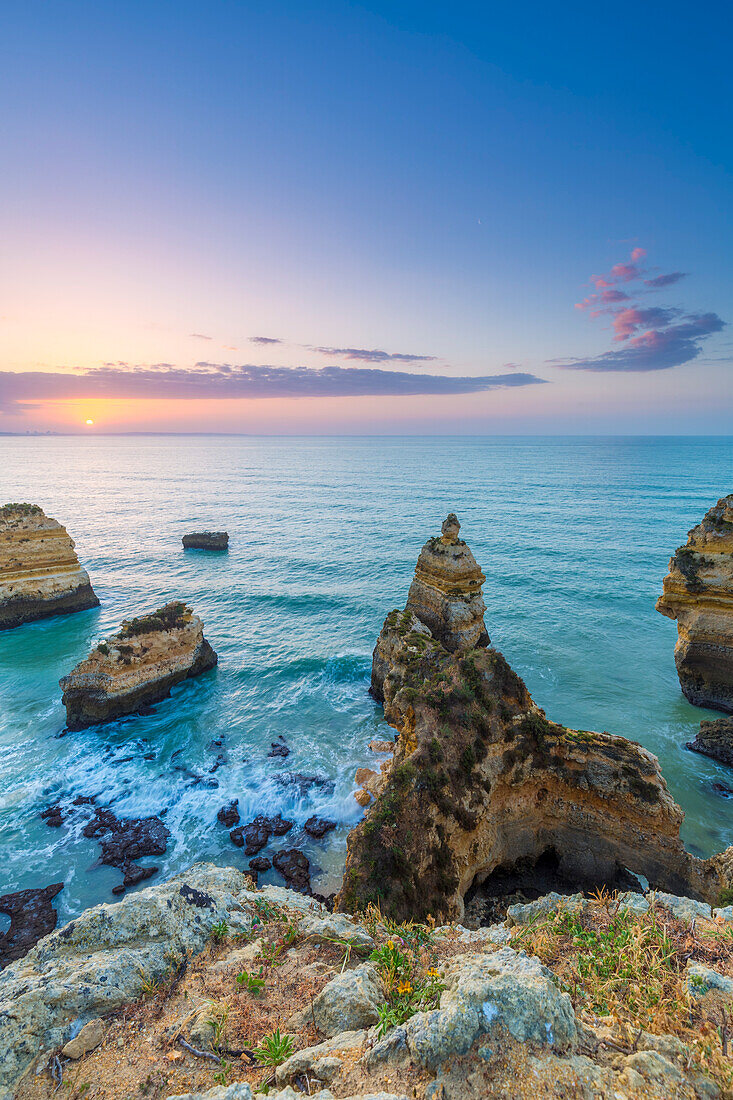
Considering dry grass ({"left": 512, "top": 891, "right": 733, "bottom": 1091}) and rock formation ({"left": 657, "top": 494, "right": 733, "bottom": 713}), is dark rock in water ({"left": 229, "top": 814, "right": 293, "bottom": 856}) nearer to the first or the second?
dry grass ({"left": 512, "top": 891, "right": 733, "bottom": 1091})

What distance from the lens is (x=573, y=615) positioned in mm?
37500

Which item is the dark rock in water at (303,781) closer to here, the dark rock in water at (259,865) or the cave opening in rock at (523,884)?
the dark rock in water at (259,865)

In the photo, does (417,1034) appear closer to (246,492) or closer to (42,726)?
(42,726)

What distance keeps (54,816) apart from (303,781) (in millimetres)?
10745

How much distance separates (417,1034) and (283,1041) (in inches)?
60.2

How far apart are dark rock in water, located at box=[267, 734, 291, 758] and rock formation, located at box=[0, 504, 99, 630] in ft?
85.2

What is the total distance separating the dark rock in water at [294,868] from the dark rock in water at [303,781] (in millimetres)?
3017

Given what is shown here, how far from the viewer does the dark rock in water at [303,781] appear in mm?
20484

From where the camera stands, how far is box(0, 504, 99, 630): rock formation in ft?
110

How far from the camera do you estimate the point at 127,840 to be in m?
17.9

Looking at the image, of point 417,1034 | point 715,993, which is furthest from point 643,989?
point 417,1034

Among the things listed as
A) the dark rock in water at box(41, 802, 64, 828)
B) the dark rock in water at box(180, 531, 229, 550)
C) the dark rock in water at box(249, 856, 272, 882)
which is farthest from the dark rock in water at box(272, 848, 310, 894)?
the dark rock in water at box(180, 531, 229, 550)

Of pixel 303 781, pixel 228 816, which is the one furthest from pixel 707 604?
pixel 228 816

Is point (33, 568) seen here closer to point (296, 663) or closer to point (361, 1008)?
point (296, 663)
